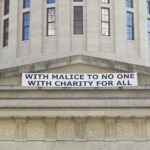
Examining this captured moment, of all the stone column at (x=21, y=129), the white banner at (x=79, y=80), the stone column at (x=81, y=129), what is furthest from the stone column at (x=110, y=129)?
the stone column at (x=21, y=129)

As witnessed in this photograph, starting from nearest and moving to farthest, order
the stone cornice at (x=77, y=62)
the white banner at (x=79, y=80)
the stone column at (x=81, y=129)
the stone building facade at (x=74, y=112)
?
the stone building facade at (x=74, y=112), the stone column at (x=81, y=129), the white banner at (x=79, y=80), the stone cornice at (x=77, y=62)

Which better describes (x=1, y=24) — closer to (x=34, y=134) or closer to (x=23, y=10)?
(x=23, y=10)

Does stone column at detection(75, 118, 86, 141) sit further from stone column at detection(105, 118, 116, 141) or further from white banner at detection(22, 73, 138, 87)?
white banner at detection(22, 73, 138, 87)

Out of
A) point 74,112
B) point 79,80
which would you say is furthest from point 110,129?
point 79,80

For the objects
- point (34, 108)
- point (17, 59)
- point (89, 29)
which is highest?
point (89, 29)

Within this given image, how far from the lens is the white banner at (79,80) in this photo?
26.8 m

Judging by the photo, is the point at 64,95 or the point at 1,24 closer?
the point at 64,95

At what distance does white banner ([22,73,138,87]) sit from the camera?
26844mm

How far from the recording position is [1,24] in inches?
1762

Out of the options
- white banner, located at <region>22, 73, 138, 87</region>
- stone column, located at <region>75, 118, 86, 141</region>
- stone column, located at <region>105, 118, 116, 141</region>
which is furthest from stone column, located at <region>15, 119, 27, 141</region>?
stone column, located at <region>105, 118, 116, 141</region>

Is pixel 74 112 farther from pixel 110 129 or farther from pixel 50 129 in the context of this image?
pixel 110 129

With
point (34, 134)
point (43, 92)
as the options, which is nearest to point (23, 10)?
point (43, 92)

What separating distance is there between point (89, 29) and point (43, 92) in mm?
14683

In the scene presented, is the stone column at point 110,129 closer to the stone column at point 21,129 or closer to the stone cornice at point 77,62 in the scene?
the stone column at point 21,129
